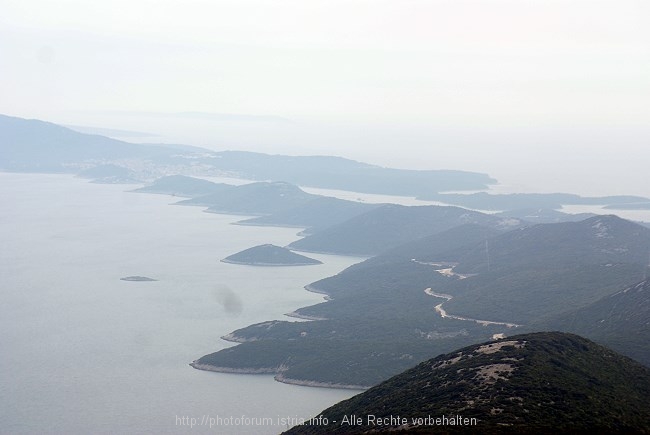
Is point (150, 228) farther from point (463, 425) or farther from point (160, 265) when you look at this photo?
point (463, 425)

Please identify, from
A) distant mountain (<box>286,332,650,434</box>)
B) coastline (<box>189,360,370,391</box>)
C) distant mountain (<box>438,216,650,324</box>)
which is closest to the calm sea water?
coastline (<box>189,360,370,391</box>)

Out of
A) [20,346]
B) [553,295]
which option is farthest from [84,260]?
[553,295]

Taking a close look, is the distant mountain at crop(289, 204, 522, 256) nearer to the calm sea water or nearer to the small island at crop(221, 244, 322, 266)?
the calm sea water

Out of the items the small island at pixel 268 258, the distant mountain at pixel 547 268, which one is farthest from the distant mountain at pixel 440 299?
the small island at pixel 268 258

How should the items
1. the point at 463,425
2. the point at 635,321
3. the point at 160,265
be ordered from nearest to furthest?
the point at 463,425, the point at 635,321, the point at 160,265

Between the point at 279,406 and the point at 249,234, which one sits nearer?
the point at 279,406

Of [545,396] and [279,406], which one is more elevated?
[545,396]

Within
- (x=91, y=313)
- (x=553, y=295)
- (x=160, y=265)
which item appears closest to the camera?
(x=553, y=295)

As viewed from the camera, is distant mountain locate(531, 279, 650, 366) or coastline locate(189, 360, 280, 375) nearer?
distant mountain locate(531, 279, 650, 366)
